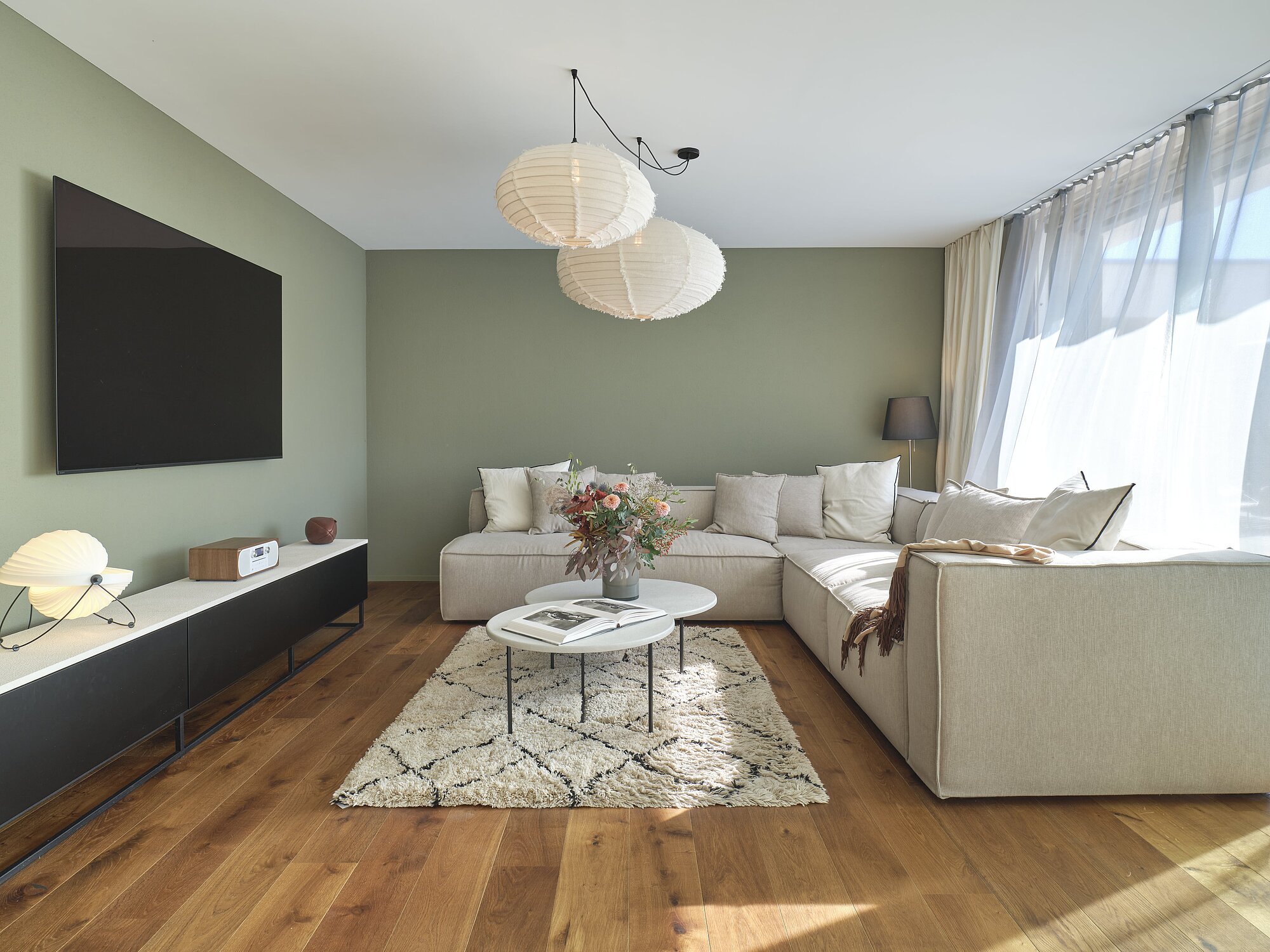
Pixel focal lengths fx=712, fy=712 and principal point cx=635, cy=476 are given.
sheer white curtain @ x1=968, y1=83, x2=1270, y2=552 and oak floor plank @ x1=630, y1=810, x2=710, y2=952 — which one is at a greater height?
sheer white curtain @ x1=968, y1=83, x2=1270, y2=552

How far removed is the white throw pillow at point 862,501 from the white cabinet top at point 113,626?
3.04 meters

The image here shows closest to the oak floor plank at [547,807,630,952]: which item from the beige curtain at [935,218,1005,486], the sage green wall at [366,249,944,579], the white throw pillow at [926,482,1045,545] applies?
the white throw pillow at [926,482,1045,545]

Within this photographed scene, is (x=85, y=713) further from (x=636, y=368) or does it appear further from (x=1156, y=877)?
(x=636, y=368)

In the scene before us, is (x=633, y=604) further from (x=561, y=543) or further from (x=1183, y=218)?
(x=1183, y=218)

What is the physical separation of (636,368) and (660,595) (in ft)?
8.11

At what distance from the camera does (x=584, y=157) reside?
2268 millimetres

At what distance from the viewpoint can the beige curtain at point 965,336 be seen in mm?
4480

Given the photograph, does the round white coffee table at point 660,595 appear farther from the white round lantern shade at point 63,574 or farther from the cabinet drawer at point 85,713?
the white round lantern shade at point 63,574

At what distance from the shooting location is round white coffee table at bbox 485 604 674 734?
2395 millimetres

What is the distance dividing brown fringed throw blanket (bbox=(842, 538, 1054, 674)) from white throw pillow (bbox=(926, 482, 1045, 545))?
0.72 metres

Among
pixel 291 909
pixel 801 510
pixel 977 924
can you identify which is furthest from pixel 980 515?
pixel 291 909

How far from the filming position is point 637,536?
115 inches

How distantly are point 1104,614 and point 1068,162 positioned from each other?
8.27 feet

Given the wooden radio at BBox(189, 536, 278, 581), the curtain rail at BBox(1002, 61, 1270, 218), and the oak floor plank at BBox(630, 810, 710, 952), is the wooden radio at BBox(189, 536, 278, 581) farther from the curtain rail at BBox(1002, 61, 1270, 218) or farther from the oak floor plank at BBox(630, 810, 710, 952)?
the curtain rail at BBox(1002, 61, 1270, 218)
